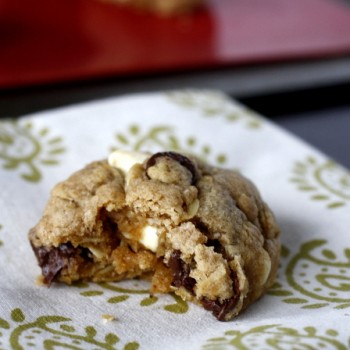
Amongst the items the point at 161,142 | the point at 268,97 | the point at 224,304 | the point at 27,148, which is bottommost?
the point at 224,304

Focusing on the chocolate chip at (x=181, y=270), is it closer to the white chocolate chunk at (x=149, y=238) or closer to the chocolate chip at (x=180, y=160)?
the white chocolate chunk at (x=149, y=238)

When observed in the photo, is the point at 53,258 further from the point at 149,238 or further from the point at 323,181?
the point at 323,181

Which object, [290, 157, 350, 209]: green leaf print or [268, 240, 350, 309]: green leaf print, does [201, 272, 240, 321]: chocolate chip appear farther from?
[290, 157, 350, 209]: green leaf print

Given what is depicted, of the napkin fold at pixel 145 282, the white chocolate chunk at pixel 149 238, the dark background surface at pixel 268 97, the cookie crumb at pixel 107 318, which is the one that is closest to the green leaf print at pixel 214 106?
the napkin fold at pixel 145 282

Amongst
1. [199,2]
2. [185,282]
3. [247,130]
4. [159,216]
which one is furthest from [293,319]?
[199,2]

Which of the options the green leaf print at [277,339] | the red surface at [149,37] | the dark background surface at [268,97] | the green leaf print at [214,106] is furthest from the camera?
the red surface at [149,37]

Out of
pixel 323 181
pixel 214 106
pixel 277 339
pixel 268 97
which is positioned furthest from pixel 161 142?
pixel 277 339
